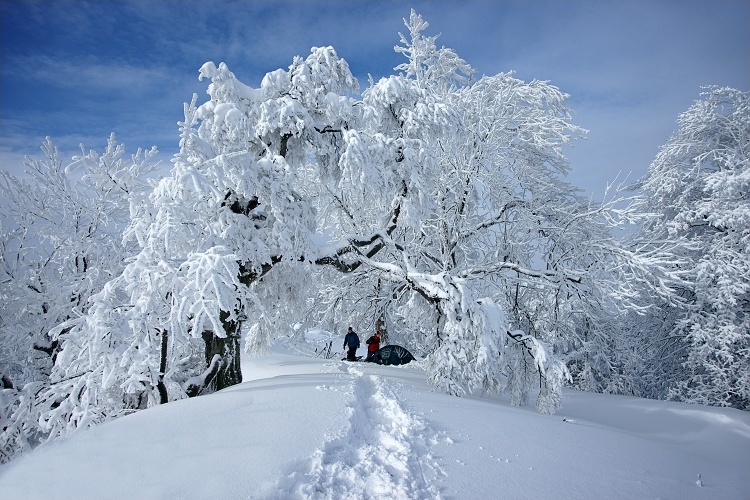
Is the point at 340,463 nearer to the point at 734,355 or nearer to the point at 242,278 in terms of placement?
the point at 242,278

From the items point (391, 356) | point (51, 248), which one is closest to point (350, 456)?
point (51, 248)

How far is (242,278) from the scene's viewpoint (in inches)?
302

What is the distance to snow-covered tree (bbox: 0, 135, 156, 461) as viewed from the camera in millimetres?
7156

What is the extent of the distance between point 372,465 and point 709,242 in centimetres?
1338

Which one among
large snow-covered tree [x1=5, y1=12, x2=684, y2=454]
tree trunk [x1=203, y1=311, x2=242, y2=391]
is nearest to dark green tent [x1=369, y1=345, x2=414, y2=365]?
large snow-covered tree [x1=5, y1=12, x2=684, y2=454]

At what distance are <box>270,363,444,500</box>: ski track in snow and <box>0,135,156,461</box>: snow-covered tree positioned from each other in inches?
229

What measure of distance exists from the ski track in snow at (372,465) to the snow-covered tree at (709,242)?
30.2ft

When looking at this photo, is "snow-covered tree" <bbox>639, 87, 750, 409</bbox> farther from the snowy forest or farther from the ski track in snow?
the ski track in snow

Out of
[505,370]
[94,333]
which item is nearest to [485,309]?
[505,370]

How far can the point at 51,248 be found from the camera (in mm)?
7957

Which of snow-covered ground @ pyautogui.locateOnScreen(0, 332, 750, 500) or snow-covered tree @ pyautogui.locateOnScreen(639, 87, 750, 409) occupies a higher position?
snow-covered tree @ pyautogui.locateOnScreen(639, 87, 750, 409)

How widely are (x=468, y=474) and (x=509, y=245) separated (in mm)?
8049

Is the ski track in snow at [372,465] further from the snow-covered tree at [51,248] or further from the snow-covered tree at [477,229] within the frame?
the snow-covered tree at [51,248]

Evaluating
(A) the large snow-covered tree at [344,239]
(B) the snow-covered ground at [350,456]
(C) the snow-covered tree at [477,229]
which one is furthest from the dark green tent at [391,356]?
(B) the snow-covered ground at [350,456]
